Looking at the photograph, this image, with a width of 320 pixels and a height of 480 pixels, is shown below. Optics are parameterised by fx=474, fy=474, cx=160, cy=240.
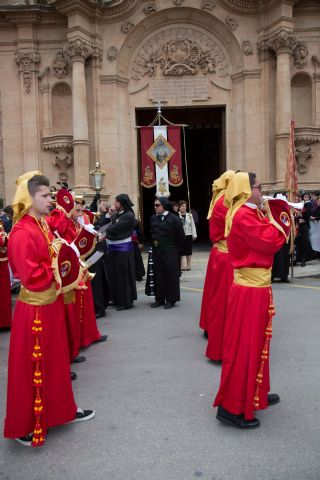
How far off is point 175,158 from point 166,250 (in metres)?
8.54

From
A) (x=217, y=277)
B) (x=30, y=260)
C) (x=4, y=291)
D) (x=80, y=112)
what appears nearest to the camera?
(x=30, y=260)

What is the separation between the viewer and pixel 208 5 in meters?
16.1

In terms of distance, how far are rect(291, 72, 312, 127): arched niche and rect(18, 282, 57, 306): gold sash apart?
586 inches

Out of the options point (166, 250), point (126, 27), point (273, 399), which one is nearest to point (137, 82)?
point (126, 27)

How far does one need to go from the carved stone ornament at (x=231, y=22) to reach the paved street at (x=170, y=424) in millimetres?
12844

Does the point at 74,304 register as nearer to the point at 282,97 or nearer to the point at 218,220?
the point at 218,220

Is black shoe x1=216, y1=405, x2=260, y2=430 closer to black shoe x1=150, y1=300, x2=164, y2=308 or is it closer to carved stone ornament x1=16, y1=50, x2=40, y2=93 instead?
black shoe x1=150, y1=300, x2=164, y2=308

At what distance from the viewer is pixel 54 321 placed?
356cm

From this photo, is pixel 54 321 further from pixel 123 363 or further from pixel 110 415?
pixel 123 363

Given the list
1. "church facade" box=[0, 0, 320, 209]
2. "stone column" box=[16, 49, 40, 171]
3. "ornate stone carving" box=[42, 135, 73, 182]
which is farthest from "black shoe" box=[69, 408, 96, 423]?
"stone column" box=[16, 49, 40, 171]

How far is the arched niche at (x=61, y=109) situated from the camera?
55.2 ft

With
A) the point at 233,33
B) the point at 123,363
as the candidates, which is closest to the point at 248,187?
the point at 123,363

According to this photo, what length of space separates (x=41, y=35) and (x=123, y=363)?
1440 centimetres

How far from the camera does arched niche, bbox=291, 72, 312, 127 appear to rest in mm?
16609
